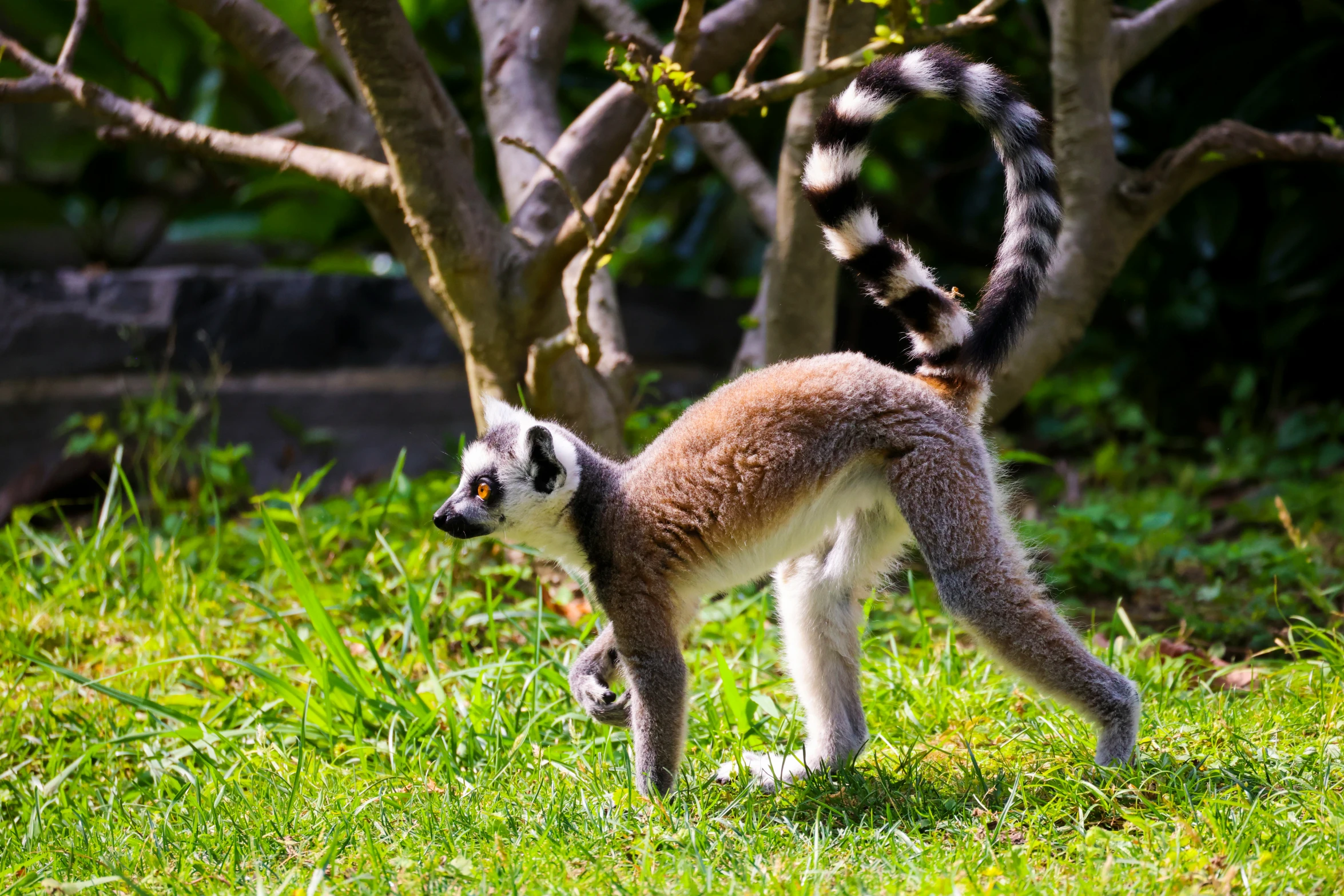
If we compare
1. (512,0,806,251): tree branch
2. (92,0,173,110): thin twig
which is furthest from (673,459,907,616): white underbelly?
(92,0,173,110): thin twig

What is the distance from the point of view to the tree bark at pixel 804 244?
3.92 meters

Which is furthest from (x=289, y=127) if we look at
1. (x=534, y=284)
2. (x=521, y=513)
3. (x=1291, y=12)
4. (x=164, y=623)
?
(x=1291, y=12)

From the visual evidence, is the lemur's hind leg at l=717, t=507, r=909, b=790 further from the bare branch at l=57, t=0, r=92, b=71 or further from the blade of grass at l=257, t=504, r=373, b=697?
the bare branch at l=57, t=0, r=92, b=71

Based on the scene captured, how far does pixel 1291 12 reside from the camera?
242 inches

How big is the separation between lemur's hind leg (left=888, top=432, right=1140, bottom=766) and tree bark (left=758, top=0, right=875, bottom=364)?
1585 mm

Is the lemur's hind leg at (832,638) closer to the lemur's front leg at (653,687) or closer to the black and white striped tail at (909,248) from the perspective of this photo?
the lemur's front leg at (653,687)

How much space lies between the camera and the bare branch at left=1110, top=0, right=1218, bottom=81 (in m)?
4.19

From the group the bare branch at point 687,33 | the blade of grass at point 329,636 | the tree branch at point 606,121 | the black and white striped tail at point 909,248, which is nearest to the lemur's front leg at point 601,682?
the blade of grass at point 329,636

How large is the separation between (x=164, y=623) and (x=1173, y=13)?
4.23 m

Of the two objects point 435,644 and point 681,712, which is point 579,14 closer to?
point 435,644

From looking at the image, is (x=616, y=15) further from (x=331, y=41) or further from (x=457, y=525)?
(x=457, y=525)

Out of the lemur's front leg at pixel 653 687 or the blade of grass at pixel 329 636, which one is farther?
the blade of grass at pixel 329 636

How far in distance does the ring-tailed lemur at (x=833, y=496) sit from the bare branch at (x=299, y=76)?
197 cm

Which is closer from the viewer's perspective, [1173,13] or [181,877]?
[181,877]
